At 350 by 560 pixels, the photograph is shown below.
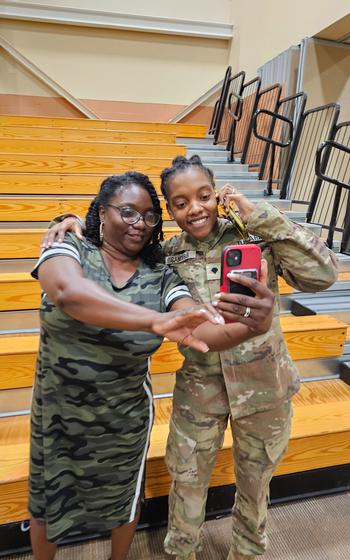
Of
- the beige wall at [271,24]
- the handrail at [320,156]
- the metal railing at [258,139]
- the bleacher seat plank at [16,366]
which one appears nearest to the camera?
the bleacher seat plank at [16,366]

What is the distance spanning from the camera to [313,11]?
374cm

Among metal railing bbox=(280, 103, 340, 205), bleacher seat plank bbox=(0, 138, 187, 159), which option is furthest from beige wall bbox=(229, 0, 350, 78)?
bleacher seat plank bbox=(0, 138, 187, 159)

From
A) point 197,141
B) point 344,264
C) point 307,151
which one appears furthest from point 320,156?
point 197,141

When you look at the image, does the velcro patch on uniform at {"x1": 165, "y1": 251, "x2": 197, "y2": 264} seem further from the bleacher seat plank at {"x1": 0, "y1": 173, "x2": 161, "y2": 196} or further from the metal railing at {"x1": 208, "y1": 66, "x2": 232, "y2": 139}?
the metal railing at {"x1": 208, "y1": 66, "x2": 232, "y2": 139}

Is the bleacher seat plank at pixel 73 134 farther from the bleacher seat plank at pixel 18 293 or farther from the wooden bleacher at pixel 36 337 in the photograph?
the bleacher seat plank at pixel 18 293

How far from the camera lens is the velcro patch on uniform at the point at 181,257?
874mm

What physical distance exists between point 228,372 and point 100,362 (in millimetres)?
314

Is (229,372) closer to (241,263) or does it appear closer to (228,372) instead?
(228,372)

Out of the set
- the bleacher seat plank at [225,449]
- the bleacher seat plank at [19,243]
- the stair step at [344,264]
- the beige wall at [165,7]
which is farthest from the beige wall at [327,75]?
the bleacher seat plank at [225,449]

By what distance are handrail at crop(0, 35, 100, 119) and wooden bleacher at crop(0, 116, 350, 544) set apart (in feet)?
6.47

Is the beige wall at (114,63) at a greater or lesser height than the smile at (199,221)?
greater

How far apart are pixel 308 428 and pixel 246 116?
14.3ft

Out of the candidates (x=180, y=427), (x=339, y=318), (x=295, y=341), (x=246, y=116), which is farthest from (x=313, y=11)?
(x=180, y=427)

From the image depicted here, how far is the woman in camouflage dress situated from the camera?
71 centimetres
